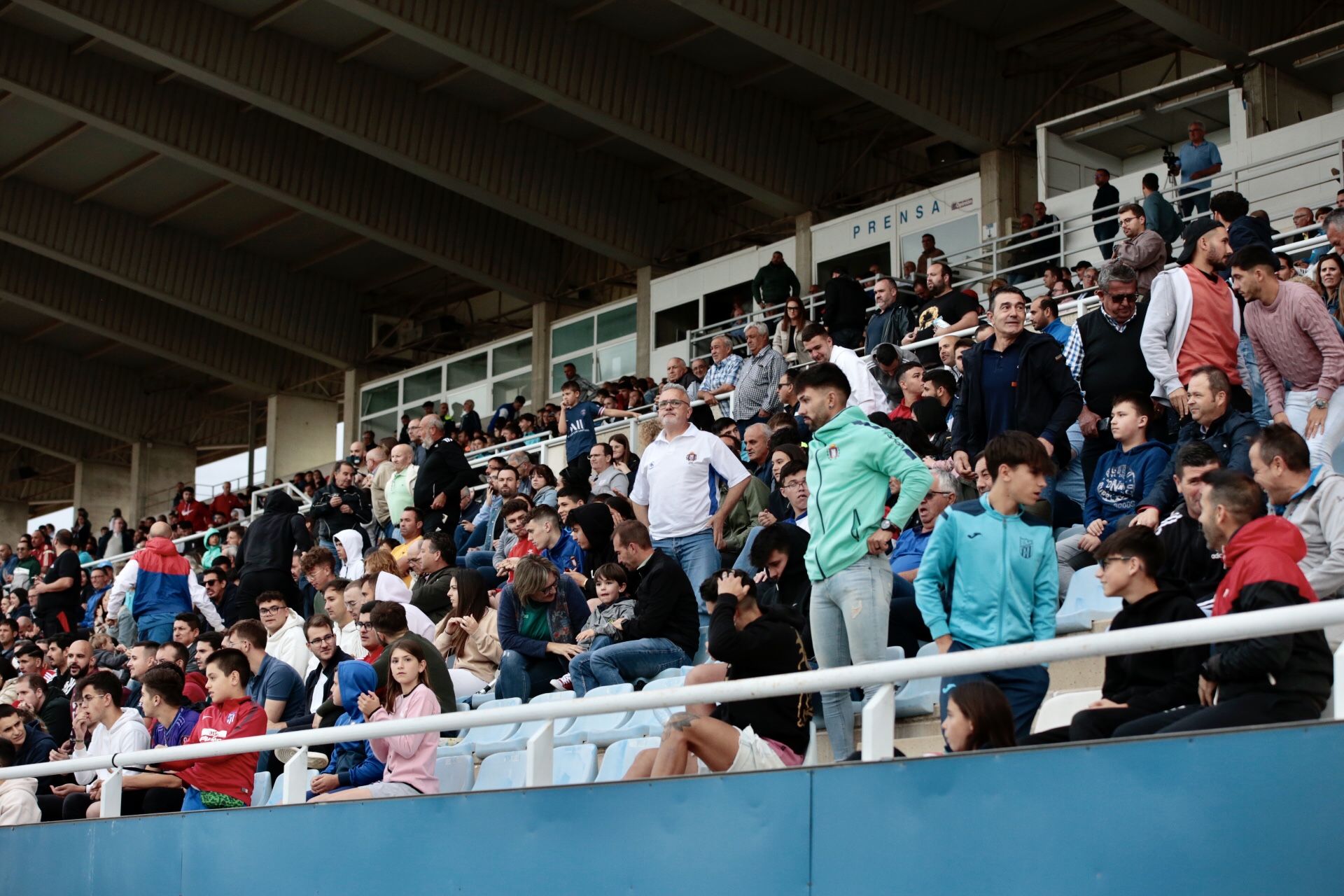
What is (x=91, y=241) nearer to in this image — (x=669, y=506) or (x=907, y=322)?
(x=907, y=322)

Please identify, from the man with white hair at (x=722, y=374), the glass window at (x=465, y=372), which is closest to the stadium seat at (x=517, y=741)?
the man with white hair at (x=722, y=374)

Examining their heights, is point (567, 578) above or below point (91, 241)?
below

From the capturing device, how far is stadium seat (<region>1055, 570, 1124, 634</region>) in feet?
21.2

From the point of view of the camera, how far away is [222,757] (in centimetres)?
716

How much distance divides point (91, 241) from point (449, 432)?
903 cm

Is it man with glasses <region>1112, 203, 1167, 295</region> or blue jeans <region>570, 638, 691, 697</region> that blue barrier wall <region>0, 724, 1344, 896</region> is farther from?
man with glasses <region>1112, 203, 1167, 295</region>

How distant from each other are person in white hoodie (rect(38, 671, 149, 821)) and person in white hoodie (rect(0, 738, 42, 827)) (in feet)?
0.50

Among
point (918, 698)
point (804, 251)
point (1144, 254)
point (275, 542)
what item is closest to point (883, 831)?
point (918, 698)

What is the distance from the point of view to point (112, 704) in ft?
28.4

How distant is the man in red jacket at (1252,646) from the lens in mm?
3676

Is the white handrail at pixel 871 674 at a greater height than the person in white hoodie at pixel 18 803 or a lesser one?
greater

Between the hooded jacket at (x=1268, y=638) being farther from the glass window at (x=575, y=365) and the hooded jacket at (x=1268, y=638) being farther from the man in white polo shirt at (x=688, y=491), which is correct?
the glass window at (x=575, y=365)

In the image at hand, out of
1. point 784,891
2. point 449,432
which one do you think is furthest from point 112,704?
point 449,432

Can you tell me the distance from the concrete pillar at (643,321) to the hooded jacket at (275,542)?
1153 cm
